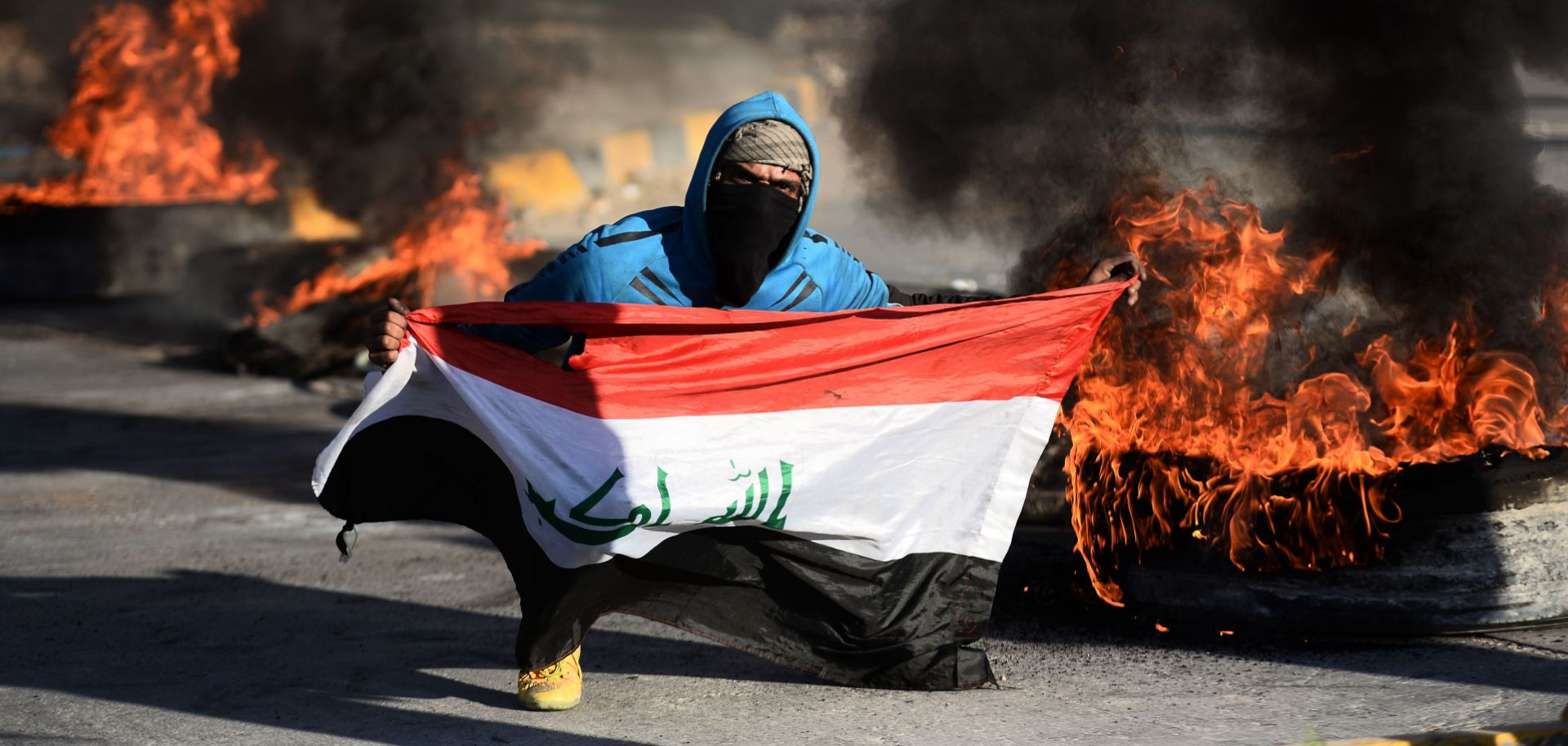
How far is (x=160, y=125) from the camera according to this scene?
19.9 metres

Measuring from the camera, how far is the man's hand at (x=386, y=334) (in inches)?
153

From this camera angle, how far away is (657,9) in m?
24.7

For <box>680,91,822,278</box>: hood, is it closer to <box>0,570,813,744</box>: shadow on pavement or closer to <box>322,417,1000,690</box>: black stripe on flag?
<box>322,417,1000,690</box>: black stripe on flag

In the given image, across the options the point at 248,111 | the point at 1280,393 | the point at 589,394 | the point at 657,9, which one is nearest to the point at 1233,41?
the point at 1280,393

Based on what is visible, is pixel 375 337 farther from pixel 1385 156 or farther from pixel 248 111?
pixel 248 111

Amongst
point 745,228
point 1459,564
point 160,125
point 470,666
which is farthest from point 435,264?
point 160,125

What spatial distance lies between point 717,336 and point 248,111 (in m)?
15.4

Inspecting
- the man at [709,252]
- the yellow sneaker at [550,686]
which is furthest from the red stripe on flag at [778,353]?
the yellow sneaker at [550,686]

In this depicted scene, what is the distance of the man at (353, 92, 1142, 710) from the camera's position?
13.5 feet

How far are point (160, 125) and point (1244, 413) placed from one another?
18.3m

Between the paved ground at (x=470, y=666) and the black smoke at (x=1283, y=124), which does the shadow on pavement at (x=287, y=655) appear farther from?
the black smoke at (x=1283, y=124)

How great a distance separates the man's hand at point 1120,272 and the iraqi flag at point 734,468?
0.52 feet

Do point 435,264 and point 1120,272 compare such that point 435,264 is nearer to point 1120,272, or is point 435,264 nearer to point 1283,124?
point 1283,124

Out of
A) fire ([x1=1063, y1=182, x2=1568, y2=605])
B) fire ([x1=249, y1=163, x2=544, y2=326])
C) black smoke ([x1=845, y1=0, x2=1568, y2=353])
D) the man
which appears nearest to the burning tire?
fire ([x1=1063, y1=182, x2=1568, y2=605])
